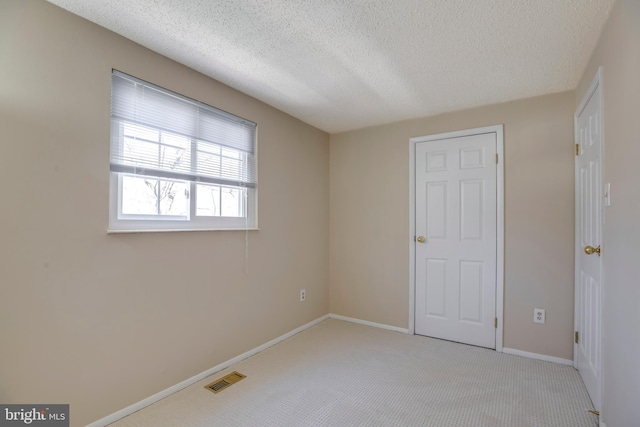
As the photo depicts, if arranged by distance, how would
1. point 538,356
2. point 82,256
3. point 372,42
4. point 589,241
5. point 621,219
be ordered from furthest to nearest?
point 538,356 → point 589,241 → point 372,42 → point 82,256 → point 621,219

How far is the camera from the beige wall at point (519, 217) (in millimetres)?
2568

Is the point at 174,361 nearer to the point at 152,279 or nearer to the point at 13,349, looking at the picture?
the point at 152,279

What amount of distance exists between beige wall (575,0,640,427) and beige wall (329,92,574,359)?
982 mm

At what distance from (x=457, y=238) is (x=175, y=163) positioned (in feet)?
8.63

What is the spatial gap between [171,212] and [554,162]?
3122 mm

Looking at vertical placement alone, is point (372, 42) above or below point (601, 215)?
above

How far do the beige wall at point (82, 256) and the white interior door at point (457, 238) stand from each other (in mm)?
1987

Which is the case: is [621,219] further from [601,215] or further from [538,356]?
[538,356]

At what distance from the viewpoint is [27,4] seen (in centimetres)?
151

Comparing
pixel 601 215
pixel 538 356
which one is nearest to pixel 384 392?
pixel 538 356

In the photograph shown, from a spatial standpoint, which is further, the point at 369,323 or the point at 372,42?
the point at 369,323

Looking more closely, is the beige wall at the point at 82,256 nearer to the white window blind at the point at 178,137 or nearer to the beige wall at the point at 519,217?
the white window blind at the point at 178,137

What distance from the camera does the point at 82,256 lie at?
1683 mm

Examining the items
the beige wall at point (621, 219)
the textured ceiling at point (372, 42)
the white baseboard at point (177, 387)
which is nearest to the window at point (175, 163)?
the textured ceiling at point (372, 42)
